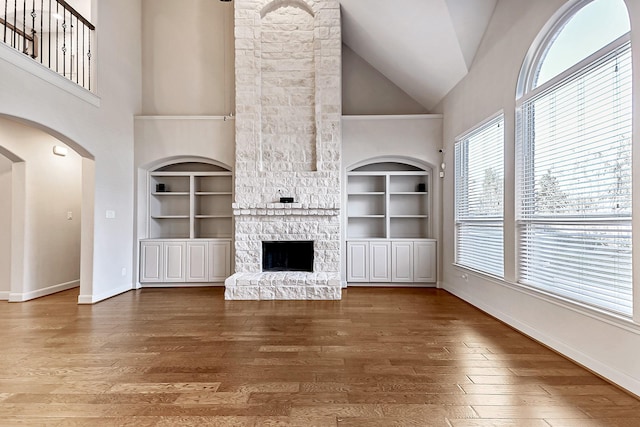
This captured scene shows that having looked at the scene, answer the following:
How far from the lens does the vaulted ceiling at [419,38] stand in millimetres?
4270

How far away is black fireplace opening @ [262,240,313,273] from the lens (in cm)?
586

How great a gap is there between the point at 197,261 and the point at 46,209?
239 centimetres

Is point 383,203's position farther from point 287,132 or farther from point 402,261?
point 287,132

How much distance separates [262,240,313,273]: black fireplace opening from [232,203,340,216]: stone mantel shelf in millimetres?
562

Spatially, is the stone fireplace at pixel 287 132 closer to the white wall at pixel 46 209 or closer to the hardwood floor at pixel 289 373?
the hardwood floor at pixel 289 373

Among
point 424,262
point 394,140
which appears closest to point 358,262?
point 424,262

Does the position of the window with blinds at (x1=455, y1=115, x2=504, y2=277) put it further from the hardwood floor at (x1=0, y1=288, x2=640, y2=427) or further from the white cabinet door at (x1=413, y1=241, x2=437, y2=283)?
the hardwood floor at (x1=0, y1=288, x2=640, y2=427)

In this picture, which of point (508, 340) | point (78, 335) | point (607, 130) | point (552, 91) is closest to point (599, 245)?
point (607, 130)

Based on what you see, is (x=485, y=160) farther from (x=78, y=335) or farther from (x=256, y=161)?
(x=78, y=335)

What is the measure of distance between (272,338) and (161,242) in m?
3.68

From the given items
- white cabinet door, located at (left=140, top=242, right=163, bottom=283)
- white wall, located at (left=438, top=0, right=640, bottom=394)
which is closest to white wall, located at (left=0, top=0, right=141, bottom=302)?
white cabinet door, located at (left=140, top=242, right=163, bottom=283)

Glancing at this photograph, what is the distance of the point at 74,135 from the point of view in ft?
15.0

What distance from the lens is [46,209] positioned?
5.36 metres

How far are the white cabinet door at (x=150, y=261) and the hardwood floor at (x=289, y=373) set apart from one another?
183cm
